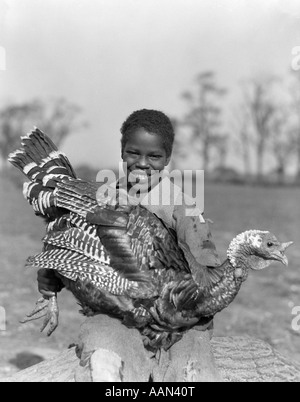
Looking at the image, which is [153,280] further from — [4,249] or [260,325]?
[4,249]

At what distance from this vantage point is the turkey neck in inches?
131

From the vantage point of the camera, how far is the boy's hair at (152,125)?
372 centimetres

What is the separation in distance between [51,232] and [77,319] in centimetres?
387

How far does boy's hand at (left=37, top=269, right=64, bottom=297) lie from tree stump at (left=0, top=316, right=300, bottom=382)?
426 millimetres

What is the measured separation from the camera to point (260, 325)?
24.0ft

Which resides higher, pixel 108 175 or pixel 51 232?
pixel 108 175

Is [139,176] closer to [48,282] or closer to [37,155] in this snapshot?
[37,155]

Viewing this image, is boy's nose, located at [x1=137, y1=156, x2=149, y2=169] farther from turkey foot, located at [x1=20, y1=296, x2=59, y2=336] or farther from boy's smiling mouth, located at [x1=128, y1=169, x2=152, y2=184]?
turkey foot, located at [x1=20, y1=296, x2=59, y2=336]

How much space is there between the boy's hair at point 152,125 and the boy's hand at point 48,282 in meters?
0.96

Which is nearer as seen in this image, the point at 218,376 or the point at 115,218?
the point at 115,218

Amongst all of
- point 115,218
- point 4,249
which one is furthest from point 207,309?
point 4,249

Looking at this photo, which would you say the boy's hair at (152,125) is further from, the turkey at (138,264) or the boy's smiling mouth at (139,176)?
the turkey at (138,264)

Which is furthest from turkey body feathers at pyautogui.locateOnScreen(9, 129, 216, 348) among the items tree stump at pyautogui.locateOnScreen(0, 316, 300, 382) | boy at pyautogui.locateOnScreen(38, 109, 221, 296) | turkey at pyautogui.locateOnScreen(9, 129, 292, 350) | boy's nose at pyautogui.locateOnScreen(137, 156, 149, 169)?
boy's nose at pyautogui.locateOnScreen(137, 156, 149, 169)

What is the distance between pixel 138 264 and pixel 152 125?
0.98 meters
